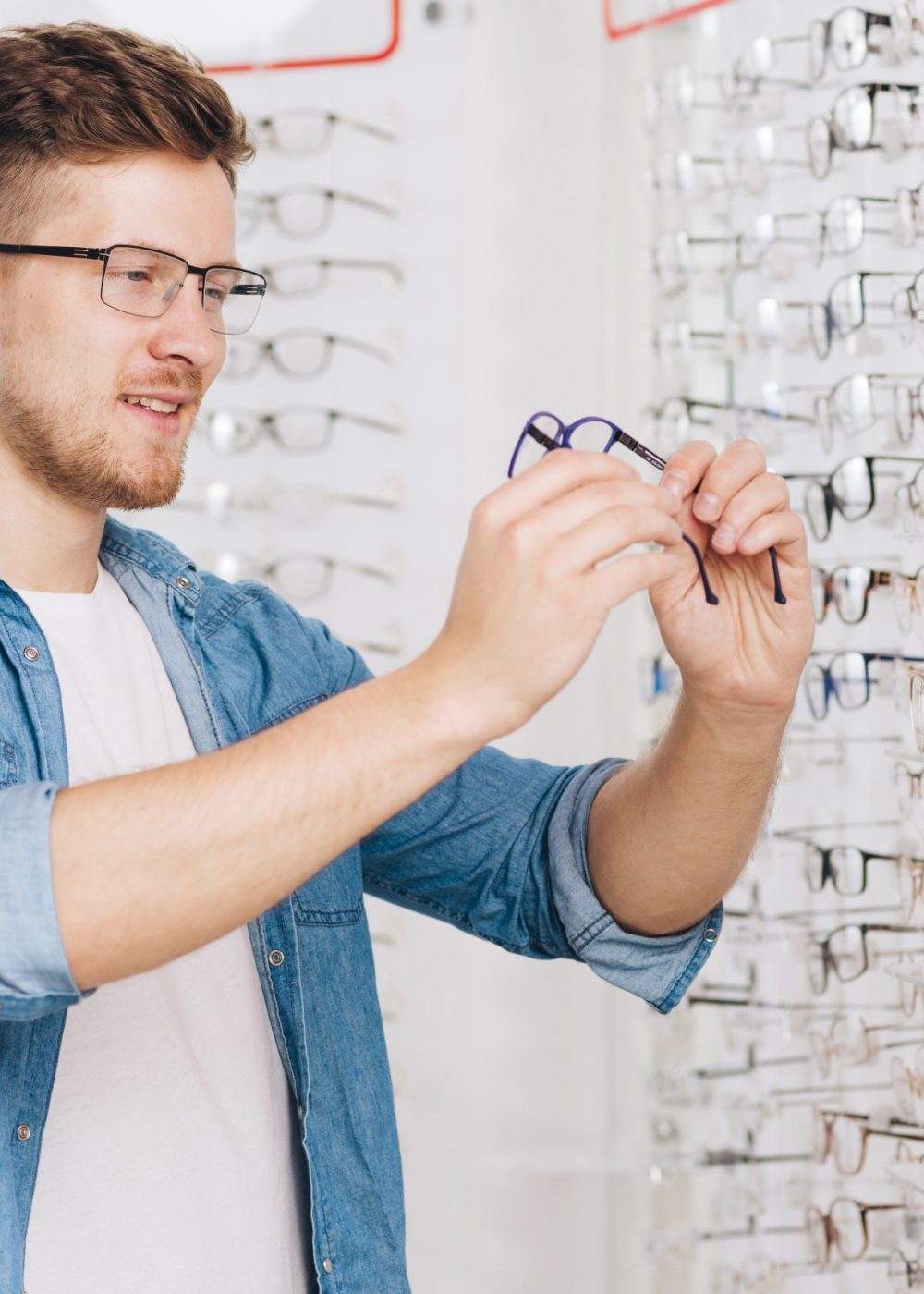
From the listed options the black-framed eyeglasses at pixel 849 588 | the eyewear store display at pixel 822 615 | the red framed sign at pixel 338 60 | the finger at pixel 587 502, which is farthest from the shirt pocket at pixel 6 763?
the red framed sign at pixel 338 60

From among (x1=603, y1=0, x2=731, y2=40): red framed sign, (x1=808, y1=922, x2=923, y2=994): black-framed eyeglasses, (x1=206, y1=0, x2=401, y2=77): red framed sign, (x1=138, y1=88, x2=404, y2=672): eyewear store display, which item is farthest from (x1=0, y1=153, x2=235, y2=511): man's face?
(x1=206, y1=0, x2=401, y2=77): red framed sign

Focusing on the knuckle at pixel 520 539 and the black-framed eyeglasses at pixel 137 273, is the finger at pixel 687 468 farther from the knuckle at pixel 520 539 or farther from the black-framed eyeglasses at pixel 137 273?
the black-framed eyeglasses at pixel 137 273

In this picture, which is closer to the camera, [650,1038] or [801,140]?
[801,140]

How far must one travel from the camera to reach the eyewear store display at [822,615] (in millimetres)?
1401

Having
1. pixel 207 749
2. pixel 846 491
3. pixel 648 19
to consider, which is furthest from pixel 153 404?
pixel 648 19

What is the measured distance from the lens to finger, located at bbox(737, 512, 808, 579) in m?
0.94

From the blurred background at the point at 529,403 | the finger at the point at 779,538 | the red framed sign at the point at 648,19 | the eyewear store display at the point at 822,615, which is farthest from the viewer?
the red framed sign at the point at 648,19

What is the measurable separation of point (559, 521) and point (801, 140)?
1.09m

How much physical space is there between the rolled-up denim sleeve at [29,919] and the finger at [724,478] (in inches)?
17.3

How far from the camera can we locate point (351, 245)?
2439 mm

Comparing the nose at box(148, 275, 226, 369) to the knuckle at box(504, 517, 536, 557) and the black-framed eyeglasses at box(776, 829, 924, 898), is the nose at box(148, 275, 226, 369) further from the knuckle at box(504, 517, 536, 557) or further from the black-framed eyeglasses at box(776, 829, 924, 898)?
the black-framed eyeglasses at box(776, 829, 924, 898)

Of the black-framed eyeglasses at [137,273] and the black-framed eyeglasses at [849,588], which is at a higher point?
the black-framed eyeglasses at [137,273]

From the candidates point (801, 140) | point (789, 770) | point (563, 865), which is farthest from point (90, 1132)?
point (801, 140)

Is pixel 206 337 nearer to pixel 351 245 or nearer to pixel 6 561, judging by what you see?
pixel 6 561
